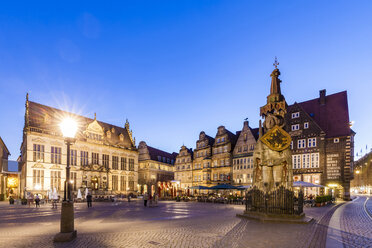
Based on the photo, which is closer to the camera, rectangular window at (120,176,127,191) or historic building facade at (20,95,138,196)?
historic building facade at (20,95,138,196)

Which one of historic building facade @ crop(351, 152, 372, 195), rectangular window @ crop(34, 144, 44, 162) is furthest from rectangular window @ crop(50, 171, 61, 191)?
historic building facade @ crop(351, 152, 372, 195)

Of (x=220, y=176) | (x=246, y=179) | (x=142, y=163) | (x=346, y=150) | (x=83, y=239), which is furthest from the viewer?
(x=142, y=163)

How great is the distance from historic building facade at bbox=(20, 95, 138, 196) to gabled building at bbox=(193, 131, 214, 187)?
13414 millimetres

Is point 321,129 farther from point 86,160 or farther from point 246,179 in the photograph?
Result: point 86,160

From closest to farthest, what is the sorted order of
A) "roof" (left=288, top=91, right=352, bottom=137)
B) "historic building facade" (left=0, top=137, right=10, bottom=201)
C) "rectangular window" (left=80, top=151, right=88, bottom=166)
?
"roof" (left=288, top=91, right=352, bottom=137)
"historic building facade" (left=0, top=137, right=10, bottom=201)
"rectangular window" (left=80, top=151, right=88, bottom=166)

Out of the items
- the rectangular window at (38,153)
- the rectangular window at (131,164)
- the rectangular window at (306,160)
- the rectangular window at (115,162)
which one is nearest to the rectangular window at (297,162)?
the rectangular window at (306,160)

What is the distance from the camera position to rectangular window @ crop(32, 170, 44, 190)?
36.4 meters

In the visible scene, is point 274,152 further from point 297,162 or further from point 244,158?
point 244,158

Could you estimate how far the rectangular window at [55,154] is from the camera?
3931 cm

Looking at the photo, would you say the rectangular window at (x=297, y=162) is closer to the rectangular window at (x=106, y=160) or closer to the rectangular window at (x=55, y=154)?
the rectangular window at (x=106, y=160)

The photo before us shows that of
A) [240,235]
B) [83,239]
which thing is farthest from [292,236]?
[83,239]

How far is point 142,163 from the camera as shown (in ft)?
201

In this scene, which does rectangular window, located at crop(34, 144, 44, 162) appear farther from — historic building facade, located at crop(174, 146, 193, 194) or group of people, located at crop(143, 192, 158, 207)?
historic building facade, located at crop(174, 146, 193, 194)

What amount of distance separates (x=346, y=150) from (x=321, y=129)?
4.44 meters
